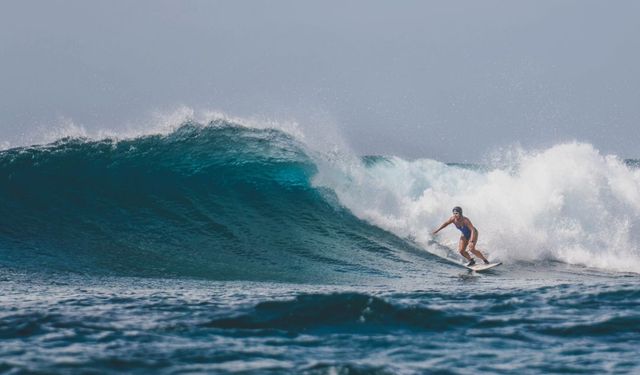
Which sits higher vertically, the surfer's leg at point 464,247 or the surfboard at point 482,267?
the surfer's leg at point 464,247

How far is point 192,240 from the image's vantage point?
554 inches

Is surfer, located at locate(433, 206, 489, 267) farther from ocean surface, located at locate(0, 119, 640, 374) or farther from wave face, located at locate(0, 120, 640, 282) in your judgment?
wave face, located at locate(0, 120, 640, 282)

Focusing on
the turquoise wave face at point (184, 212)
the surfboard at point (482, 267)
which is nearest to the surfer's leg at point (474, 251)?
the surfboard at point (482, 267)

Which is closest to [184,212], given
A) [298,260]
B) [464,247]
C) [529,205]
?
[298,260]

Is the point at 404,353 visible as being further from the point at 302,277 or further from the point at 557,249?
the point at 557,249

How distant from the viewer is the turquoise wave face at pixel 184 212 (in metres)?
12.6

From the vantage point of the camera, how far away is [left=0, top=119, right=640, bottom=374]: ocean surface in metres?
6.47

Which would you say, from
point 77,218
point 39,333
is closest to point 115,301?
point 39,333

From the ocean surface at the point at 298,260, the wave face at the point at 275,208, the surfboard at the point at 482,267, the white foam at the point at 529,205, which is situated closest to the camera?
the ocean surface at the point at 298,260

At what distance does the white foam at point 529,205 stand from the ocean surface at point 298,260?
0.18ft

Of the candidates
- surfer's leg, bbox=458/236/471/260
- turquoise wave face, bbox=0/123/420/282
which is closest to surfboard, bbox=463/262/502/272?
surfer's leg, bbox=458/236/471/260

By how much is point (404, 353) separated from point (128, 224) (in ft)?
30.6

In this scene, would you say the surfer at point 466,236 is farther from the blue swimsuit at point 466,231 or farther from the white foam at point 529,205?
the white foam at point 529,205

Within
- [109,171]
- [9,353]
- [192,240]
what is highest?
[109,171]
